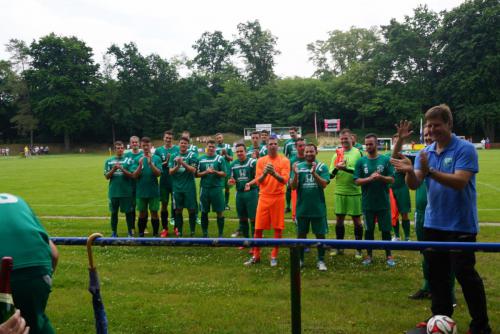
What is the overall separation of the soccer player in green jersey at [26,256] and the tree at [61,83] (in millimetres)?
70371

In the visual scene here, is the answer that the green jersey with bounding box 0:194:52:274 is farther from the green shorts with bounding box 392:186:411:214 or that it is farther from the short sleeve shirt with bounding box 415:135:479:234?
the green shorts with bounding box 392:186:411:214

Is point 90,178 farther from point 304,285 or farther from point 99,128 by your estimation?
point 99,128

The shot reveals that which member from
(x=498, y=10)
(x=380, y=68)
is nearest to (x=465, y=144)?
(x=498, y=10)

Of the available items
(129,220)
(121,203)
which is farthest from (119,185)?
(129,220)

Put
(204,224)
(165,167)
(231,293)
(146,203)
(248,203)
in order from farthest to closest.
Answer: (165,167) < (146,203) < (204,224) < (248,203) < (231,293)

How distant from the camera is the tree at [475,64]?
5672cm

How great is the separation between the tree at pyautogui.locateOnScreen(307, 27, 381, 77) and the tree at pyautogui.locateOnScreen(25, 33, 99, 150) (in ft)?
139

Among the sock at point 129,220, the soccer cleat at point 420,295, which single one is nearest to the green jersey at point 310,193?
the soccer cleat at point 420,295

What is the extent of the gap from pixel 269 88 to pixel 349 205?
227 ft

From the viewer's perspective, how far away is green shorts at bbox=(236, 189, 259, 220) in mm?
8766

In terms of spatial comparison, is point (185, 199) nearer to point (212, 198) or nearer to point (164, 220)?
point (212, 198)

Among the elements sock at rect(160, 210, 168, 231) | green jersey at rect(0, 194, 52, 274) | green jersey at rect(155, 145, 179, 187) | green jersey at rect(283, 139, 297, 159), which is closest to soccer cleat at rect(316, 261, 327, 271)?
sock at rect(160, 210, 168, 231)

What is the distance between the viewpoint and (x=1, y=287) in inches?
75.0

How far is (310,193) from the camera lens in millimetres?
7203
